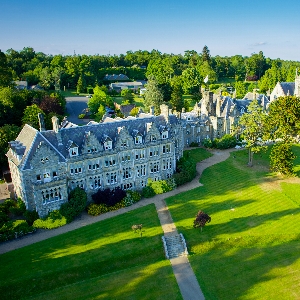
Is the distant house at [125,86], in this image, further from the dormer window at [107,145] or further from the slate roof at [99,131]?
the dormer window at [107,145]

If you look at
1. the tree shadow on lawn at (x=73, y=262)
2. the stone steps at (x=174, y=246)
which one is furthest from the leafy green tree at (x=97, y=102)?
the stone steps at (x=174, y=246)

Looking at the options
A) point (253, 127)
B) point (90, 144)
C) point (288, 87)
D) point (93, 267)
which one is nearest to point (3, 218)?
point (90, 144)

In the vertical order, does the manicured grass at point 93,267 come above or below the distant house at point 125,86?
below

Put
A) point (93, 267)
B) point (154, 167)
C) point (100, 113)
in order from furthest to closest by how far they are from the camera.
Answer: point (100, 113) → point (154, 167) → point (93, 267)

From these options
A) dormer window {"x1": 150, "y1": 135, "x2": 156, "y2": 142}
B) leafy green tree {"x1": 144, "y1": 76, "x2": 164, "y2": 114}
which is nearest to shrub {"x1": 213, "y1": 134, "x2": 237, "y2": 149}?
dormer window {"x1": 150, "y1": 135, "x2": 156, "y2": 142}

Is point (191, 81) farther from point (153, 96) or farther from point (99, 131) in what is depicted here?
point (99, 131)

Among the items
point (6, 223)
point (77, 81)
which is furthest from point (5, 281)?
point (77, 81)
